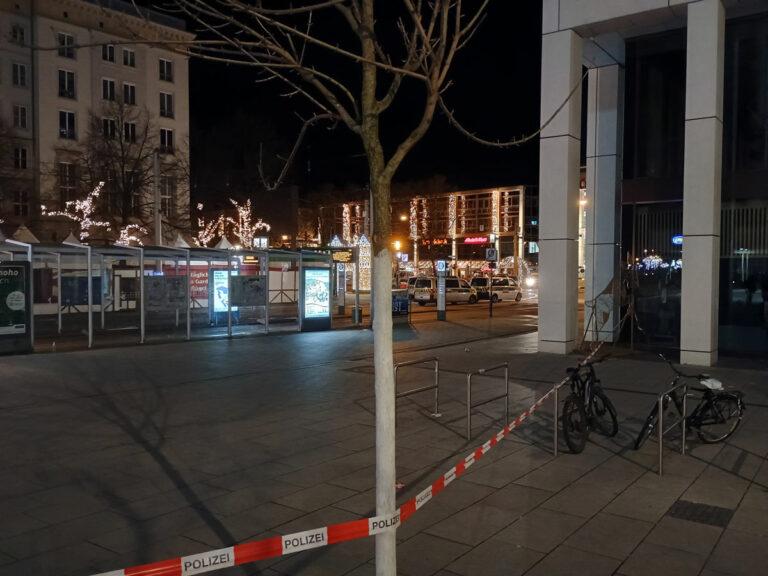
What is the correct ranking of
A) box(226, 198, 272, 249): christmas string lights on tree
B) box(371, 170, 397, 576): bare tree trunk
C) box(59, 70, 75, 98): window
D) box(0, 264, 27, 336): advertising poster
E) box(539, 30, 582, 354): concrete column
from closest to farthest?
box(371, 170, 397, 576): bare tree trunk → box(0, 264, 27, 336): advertising poster → box(539, 30, 582, 354): concrete column → box(226, 198, 272, 249): christmas string lights on tree → box(59, 70, 75, 98): window

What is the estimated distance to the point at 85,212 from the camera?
33250mm

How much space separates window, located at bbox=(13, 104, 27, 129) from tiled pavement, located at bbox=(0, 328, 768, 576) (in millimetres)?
40273

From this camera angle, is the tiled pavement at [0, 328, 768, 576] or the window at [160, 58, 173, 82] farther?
the window at [160, 58, 173, 82]

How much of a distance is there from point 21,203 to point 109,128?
8.78 m

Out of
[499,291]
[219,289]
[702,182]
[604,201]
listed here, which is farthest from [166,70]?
[702,182]

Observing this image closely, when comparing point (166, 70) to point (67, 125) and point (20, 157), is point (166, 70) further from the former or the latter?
Answer: point (20, 157)

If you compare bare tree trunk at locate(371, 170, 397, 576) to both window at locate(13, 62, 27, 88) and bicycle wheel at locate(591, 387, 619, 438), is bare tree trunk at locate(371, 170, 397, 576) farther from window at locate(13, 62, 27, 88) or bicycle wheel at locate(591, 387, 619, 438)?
window at locate(13, 62, 27, 88)

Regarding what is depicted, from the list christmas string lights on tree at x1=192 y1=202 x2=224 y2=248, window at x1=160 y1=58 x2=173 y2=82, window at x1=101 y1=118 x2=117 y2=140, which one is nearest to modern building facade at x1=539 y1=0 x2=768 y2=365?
window at x1=101 y1=118 x2=117 y2=140

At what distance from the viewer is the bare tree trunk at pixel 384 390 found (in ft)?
12.1

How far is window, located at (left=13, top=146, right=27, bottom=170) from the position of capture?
44500mm

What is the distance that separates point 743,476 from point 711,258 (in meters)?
7.79

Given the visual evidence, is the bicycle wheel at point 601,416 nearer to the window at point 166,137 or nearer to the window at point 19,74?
the window at point 19,74

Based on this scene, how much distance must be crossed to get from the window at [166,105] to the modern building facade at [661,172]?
136 feet

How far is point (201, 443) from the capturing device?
804 centimetres
